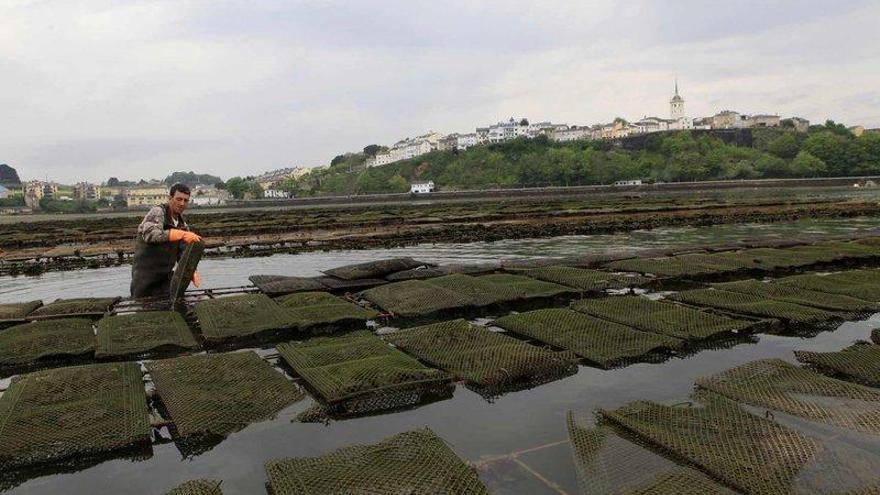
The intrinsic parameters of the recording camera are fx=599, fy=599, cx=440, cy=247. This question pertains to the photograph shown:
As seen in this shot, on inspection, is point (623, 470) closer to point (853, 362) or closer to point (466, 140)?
point (853, 362)

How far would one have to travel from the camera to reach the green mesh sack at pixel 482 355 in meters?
4.48

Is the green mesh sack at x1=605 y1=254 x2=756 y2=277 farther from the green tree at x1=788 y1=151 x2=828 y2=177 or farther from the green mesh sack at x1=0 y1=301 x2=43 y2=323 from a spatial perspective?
the green tree at x1=788 y1=151 x2=828 y2=177

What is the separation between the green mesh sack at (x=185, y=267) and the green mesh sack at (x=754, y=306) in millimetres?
5351

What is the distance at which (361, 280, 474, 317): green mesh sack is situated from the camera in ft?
21.7

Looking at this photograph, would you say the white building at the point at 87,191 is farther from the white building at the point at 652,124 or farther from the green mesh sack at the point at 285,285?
the green mesh sack at the point at 285,285

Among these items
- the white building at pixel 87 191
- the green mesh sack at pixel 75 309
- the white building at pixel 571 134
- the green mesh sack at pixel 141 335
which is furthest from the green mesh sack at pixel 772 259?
the white building at pixel 87 191

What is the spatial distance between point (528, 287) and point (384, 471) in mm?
4825

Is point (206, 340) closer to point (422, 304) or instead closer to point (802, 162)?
point (422, 304)

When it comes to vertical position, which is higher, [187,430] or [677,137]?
[677,137]

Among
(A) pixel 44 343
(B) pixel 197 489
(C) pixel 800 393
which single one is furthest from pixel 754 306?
(A) pixel 44 343

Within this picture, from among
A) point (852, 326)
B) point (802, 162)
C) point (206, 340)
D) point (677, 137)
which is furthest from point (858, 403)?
point (677, 137)

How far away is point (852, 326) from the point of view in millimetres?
5820

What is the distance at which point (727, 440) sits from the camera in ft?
10.6

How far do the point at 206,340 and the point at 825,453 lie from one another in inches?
190
